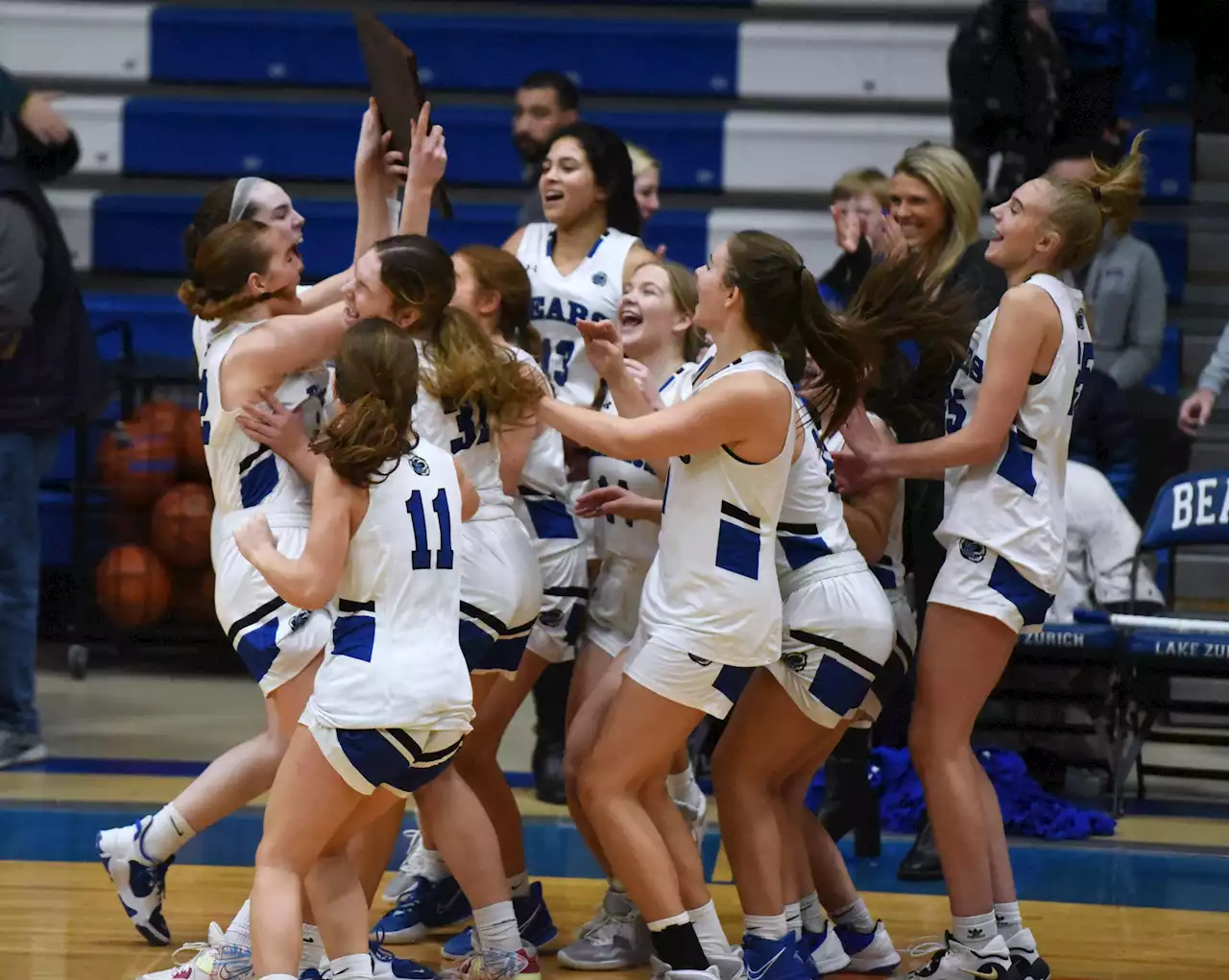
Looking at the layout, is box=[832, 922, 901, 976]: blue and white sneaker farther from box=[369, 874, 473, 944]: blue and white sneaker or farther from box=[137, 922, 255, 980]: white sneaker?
box=[137, 922, 255, 980]: white sneaker

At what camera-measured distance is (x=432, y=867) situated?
4.57 m

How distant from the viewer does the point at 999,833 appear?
4137 mm

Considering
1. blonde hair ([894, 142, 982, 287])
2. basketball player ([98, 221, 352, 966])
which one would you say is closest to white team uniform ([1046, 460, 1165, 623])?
blonde hair ([894, 142, 982, 287])

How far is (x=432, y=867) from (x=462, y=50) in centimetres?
508

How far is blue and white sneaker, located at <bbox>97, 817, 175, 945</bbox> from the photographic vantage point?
4262 millimetres

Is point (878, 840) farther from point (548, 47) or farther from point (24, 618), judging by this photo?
point (548, 47)

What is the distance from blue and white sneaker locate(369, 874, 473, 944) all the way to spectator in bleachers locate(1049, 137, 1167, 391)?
3.61 m

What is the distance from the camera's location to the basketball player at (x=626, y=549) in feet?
14.0

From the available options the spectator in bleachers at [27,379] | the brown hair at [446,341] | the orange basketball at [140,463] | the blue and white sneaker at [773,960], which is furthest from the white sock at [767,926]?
the orange basketball at [140,463]

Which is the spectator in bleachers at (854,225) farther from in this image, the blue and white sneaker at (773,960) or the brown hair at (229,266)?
the blue and white sneaker at (773,960)

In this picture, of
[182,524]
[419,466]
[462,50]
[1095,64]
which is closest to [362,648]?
[419,466]

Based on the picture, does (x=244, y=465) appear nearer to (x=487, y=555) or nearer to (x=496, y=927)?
(x=487, y=555)

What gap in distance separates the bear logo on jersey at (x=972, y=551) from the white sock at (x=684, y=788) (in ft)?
3.17

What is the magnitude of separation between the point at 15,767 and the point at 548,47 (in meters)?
4.16
